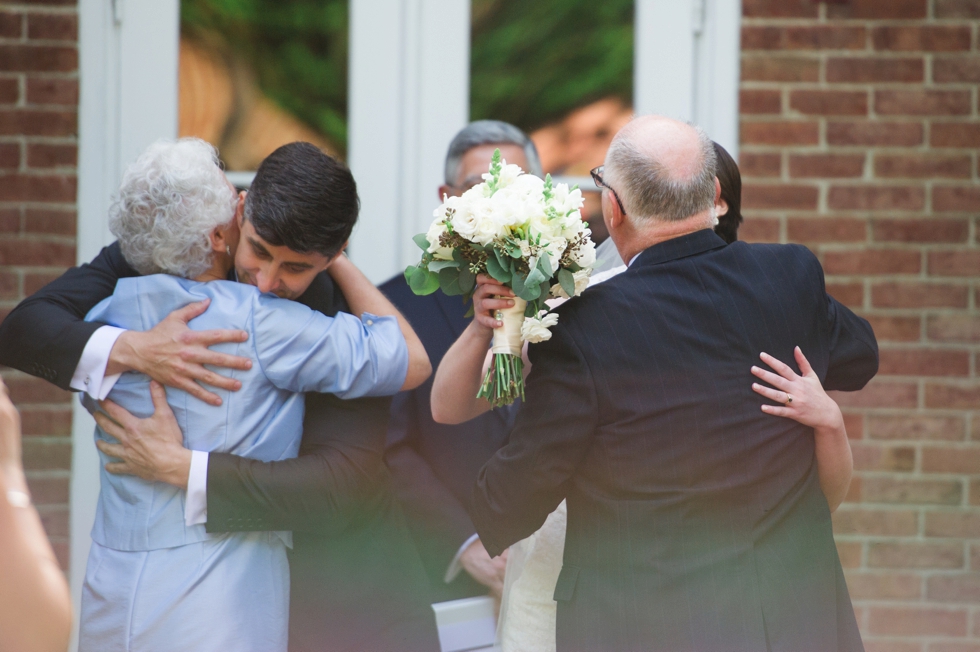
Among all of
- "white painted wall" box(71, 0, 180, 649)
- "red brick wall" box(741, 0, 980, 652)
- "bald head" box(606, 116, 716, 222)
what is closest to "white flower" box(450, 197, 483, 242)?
"bald head" box(606, 116, 716, 222)

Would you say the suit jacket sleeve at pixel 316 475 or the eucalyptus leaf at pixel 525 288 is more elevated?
the eucalyptus leaf at pixel 525 288

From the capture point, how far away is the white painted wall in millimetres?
3406

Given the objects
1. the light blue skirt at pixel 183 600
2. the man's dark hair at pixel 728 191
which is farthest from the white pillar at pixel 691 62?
the light blue skirt at pixel 183 600

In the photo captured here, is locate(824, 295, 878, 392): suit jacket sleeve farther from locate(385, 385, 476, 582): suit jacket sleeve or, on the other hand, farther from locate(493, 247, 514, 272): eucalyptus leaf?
locate(385, 385, 476, 582): suit jacket sleeve

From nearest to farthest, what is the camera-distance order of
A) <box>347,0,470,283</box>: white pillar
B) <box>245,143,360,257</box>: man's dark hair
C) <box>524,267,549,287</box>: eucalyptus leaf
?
<box>524,267,549,287</box>: eucalyptus leaf → <box>245,143,360,257</box>: man's dark hair → <box>347,0,470,283</box>: white pillar

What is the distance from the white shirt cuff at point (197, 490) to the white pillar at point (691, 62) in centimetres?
211

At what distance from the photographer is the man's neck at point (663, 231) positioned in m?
2.01

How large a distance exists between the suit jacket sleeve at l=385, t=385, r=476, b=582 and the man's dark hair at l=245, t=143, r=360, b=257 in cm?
93

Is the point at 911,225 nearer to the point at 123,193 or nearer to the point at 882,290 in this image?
the point at 882,290

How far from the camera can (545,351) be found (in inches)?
78.2

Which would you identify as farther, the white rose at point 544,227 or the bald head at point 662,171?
the bald head at point 662,171

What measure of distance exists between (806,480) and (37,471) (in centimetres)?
270

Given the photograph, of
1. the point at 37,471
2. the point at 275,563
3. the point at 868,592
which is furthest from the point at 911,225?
the point at 37,471

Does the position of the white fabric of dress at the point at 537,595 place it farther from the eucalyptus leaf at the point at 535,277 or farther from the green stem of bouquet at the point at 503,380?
the eucalyptus leaf at the point at 535,277
